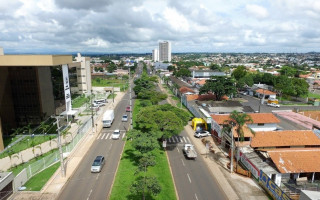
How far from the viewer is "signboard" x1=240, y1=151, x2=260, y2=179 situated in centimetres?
2914

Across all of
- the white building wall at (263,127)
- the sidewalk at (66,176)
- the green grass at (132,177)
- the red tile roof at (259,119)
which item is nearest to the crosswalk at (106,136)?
the sidewalk at (66,176)

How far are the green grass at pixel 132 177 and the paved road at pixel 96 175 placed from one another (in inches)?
39.4

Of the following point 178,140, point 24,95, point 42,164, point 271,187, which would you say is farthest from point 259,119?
point 24,95

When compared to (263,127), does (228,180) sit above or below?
below

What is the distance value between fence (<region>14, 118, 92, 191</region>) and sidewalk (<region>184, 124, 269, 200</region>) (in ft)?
74.6

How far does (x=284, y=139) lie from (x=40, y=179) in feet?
119

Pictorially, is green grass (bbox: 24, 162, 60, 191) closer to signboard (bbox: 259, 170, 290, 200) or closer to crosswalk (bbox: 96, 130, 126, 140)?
crosswalk (bbox: 96, 130, 126, 140)

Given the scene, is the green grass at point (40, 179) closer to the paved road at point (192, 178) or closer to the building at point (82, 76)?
the paved road at point (192, 178)

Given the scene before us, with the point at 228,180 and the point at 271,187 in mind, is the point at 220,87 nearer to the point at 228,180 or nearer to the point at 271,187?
the point at 228,180

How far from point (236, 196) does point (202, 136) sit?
64.5 ft

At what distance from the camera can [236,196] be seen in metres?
25.9

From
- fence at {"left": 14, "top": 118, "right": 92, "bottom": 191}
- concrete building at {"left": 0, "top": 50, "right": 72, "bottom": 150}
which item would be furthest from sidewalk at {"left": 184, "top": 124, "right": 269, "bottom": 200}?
concrete building at {"left": 0, "top": 50, "right": 72, "bottom": 150}

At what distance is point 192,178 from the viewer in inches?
1169

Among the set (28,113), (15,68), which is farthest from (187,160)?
(15,68)
